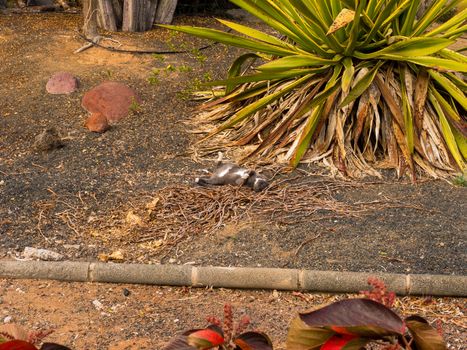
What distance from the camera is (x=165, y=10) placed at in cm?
880

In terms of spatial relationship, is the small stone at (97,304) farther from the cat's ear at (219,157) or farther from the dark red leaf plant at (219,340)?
the dark red leaf plant at (219,340)

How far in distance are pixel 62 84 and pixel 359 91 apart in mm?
2782

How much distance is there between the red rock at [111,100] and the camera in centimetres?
668

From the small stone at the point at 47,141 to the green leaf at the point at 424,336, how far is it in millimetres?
4814

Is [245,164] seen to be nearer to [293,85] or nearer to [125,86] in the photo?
[293,85]

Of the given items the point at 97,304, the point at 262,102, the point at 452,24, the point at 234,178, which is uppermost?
the point at 452,24

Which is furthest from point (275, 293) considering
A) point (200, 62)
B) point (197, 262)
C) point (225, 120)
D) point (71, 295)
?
point (200, 62)

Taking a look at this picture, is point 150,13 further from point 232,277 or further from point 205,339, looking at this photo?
point 205,339

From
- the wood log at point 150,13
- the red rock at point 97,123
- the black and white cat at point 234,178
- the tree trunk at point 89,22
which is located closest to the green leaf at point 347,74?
the black and white cat at point 234,178

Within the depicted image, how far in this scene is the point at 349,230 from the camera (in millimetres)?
4777

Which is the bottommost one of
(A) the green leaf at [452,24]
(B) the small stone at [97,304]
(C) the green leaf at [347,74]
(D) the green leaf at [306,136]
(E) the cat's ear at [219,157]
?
(B) the small stone at [97,304]

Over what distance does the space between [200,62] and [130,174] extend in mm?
2332

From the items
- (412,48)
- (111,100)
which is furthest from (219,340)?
(111,100)

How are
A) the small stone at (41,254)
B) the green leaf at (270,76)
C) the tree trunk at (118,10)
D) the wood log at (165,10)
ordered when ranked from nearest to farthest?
the small stone at (41,254), the green leaf at (270,76), the tree trunk at (118,10), the wood log at (165,10)
